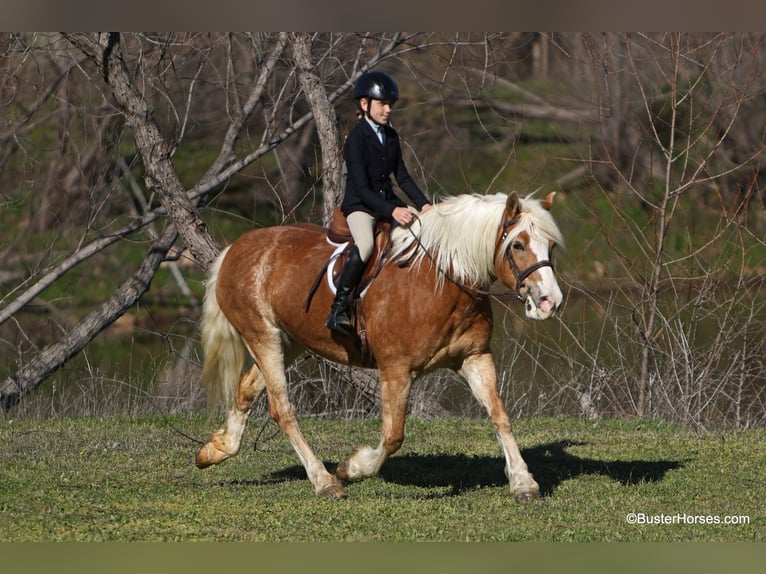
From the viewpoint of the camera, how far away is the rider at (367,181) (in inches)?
275

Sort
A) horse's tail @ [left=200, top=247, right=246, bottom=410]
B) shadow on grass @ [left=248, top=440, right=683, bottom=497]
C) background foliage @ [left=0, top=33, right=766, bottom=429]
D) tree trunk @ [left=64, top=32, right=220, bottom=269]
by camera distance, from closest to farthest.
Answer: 1. shadow on grass @ [left=248, top=440, right=683, bottom=497]
2. horse's tail @ [left=200, top=247, right=246, bottom=410]
3. tree trunk @ [left=64, top=32, right=220, bottom=269]
4. background foliage @ [left=0, top=33, right=766, bottom=429]

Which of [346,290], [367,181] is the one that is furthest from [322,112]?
→ [346,290]

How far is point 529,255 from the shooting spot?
6336mm

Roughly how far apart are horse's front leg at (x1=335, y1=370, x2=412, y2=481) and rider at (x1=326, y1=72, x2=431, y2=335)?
0.52 meters

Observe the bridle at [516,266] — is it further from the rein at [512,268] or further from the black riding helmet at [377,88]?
the black riding helmet at [377,88]

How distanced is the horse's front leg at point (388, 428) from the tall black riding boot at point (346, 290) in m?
0.45

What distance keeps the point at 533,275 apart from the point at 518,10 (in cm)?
265

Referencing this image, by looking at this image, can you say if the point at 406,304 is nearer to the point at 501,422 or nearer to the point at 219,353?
the point at 501,422

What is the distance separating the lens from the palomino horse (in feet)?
21.4

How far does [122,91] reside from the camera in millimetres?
10594

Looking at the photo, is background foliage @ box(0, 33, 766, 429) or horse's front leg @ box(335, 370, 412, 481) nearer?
horse's front leg @ box(335, 370, 412, 481)

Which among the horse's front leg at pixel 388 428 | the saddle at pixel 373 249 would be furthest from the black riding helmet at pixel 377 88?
the horse's front leg at pixel 388 428

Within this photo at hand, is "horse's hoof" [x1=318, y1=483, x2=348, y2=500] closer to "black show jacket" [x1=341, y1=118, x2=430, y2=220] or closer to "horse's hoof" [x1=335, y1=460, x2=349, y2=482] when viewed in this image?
"horse's hoof" [x1=335, y1=460, x2=349, y2=482]

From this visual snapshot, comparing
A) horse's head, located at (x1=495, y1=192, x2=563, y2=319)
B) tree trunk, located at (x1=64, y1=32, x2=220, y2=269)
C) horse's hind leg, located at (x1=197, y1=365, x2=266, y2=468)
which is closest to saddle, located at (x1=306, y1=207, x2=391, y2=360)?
horse's head, located at (x1=495, y1=192, x2=563, y2=319)
